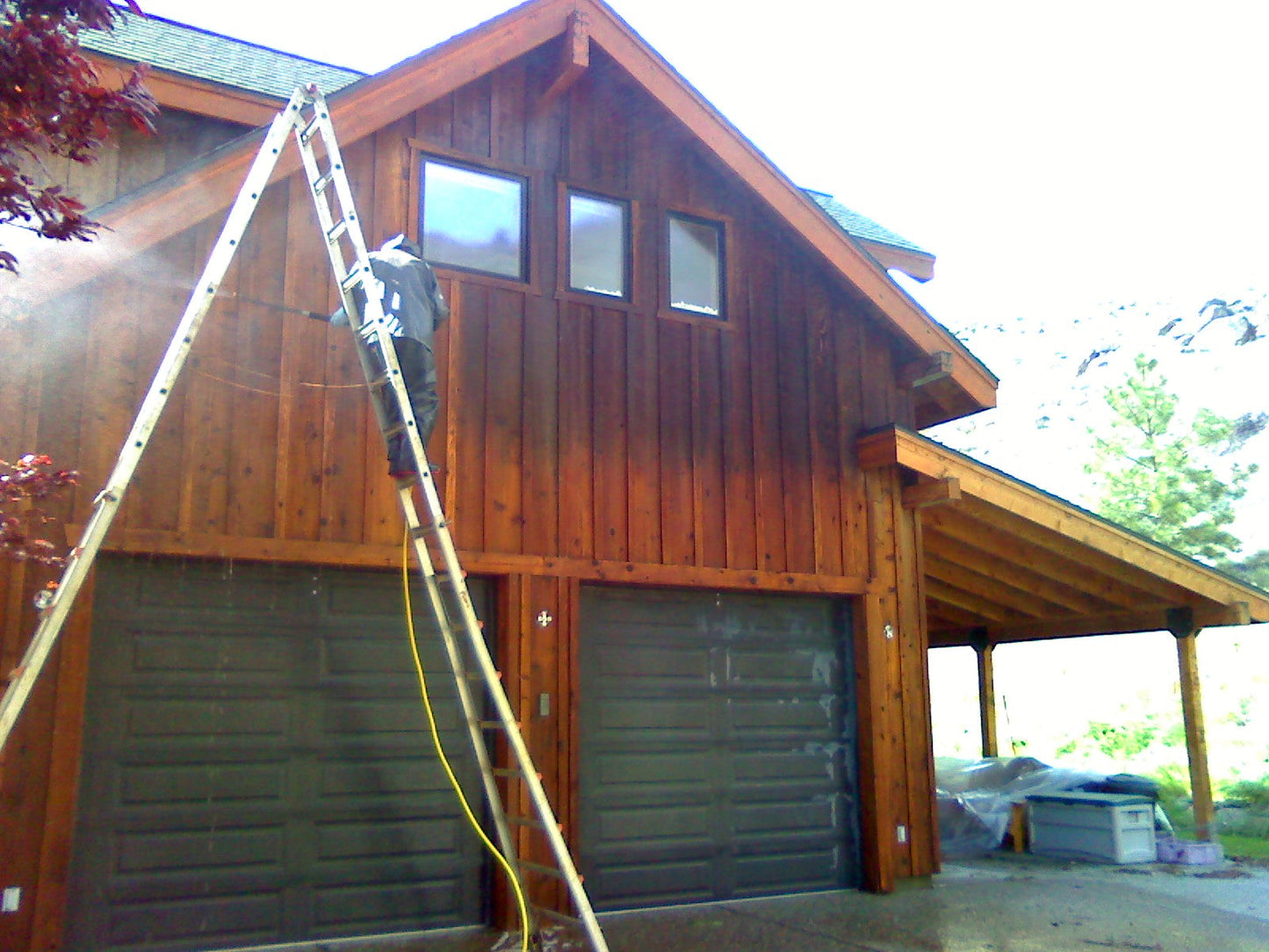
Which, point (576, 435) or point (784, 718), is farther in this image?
point (784, 718)

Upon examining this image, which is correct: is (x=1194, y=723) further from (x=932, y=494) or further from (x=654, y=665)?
(x=654, y=665)

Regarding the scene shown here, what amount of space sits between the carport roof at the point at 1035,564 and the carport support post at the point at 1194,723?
7 cm

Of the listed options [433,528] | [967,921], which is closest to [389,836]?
[433,528]

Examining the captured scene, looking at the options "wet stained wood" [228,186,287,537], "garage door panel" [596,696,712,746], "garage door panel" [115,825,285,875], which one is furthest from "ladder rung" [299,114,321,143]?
"garage door panel" [596,696,712,746]

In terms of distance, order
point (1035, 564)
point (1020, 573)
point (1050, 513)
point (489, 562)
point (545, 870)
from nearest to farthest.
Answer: point (545, 870), point (489, 562), point (1050, 513), point (1035, 564), point (1020, 573)

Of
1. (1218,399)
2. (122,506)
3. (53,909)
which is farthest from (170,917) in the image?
(1218,399)

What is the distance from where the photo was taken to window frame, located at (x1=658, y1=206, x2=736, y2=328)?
8141 mm

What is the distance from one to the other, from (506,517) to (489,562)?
33 cm

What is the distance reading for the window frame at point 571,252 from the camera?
7719 millimetres

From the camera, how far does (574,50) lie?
7.59 metres

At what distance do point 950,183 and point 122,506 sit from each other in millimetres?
93807

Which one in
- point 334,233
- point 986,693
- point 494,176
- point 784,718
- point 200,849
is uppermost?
point 494,176

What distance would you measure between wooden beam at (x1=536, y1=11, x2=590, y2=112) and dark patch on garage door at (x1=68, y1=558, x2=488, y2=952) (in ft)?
12.0

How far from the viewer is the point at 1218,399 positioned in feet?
135
